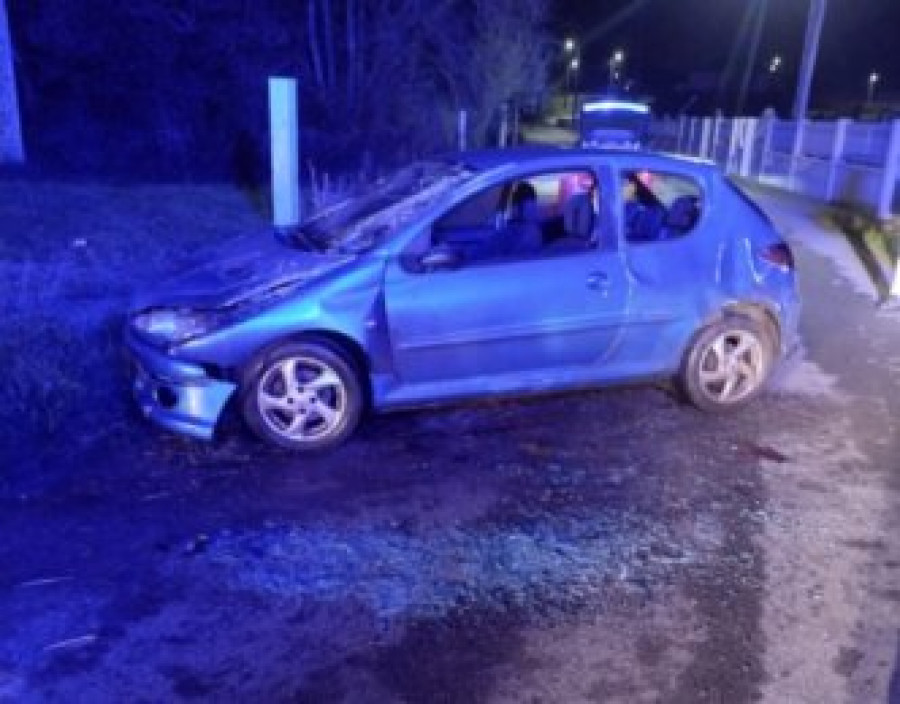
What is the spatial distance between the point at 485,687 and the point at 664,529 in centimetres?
143

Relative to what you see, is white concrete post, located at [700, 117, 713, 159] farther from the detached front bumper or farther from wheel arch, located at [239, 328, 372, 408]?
the detached front bumper

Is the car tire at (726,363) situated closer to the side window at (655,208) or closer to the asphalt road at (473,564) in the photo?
the asphalt road at (473,564)

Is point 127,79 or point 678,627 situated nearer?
point 678,627

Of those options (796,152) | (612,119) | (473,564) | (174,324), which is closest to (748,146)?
(612,119)

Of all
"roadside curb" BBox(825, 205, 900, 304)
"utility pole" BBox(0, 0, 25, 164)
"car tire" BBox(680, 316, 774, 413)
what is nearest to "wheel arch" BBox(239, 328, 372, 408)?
"car tire" BBox(680, 316, 774, 413)

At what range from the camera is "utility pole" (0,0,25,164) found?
1480 centimetres

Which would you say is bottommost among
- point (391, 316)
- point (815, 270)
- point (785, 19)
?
point (815, 270)

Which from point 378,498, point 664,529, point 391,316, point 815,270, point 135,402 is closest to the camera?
point 664,529

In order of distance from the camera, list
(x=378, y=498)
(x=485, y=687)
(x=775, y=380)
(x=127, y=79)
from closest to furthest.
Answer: (x=485, y=687), (x=378, y=498), (x=775, y=380), (x=127, y=79)

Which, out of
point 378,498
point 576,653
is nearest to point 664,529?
point 576,653

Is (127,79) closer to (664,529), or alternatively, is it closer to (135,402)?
(135,402)

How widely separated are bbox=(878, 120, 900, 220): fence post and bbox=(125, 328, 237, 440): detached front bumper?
39.4ft

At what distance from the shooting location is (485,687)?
9.69 ft

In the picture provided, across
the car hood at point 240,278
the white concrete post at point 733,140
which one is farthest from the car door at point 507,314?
the white concrete post at point 733,140
